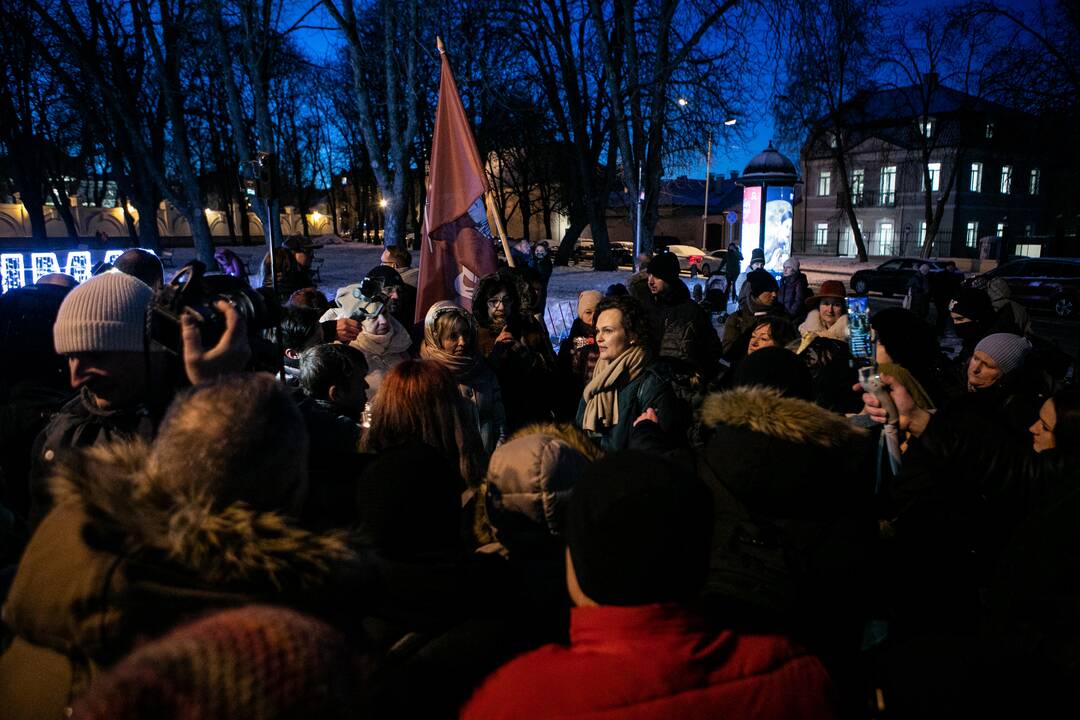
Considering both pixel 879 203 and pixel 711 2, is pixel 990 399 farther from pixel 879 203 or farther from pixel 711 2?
pixel 879 203

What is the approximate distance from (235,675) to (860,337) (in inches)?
177

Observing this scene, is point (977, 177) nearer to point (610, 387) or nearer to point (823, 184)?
point (823, 184)

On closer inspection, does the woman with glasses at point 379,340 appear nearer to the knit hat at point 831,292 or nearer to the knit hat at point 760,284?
the knit hat at point 760,284

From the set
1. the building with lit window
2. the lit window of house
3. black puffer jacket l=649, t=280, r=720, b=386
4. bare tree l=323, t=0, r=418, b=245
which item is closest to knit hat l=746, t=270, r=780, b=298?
black puffer jacket l=649, t=280, r=720, b=386

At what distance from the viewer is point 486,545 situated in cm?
243

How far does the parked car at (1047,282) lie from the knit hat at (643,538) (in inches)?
836

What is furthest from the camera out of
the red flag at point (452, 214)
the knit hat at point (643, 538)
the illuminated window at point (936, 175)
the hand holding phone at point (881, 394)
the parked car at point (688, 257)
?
the illuminated window at point (936, 175)

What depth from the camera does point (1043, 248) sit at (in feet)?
123

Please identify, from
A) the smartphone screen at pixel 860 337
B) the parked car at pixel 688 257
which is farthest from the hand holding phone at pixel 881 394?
the parked car at pixel 688 257

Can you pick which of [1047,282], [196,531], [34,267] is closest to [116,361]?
[196,531]

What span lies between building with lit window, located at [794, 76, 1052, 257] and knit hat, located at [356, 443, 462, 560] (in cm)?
4785

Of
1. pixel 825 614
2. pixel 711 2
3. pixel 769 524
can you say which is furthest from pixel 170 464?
pixel 711 2

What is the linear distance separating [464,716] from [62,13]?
24281 mm

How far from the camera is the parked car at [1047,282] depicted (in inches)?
752
